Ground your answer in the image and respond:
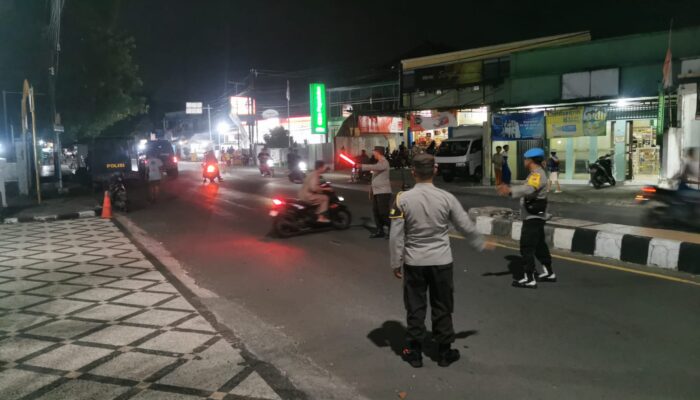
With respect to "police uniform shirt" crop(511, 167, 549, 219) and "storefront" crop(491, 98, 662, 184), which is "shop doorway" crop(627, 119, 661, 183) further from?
"police uniform shirt" crop(511, 167, 549, 219)

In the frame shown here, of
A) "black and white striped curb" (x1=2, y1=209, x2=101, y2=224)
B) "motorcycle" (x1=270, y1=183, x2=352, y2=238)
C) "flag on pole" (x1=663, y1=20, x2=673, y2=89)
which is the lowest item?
"black and white striped curb" (x1=2, y1=209, x2=101, y2=224)

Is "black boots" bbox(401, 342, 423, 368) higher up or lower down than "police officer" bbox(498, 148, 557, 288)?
lower down

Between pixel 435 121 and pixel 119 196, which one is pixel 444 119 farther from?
pixel 119 196

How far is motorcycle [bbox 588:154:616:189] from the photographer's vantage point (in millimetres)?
19656

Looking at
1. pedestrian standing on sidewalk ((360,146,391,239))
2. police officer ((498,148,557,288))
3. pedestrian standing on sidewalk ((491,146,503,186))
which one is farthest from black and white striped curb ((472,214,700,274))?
pedestrian standing on sidewalk ((491,146,503,186))

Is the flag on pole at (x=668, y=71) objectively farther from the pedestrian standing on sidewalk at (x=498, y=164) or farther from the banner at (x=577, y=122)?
the pedestrian standing on sidewalk at (x=498, y=164)

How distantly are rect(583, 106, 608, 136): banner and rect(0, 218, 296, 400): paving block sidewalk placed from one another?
1723 centimetres

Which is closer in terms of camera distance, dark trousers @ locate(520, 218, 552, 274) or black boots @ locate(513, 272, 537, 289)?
dark trousers @ locate(520, 218, 552, 274)

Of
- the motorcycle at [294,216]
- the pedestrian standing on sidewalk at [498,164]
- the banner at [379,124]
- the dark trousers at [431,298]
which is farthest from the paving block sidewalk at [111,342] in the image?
the banner at [379,124]

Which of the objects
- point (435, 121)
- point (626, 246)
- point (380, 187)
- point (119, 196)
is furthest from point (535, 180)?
point (435, 121)

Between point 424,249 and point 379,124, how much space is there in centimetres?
3009

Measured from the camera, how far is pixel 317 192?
36.7 feet

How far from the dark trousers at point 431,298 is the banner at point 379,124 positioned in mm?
28970

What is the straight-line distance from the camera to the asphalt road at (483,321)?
13.6 ft
